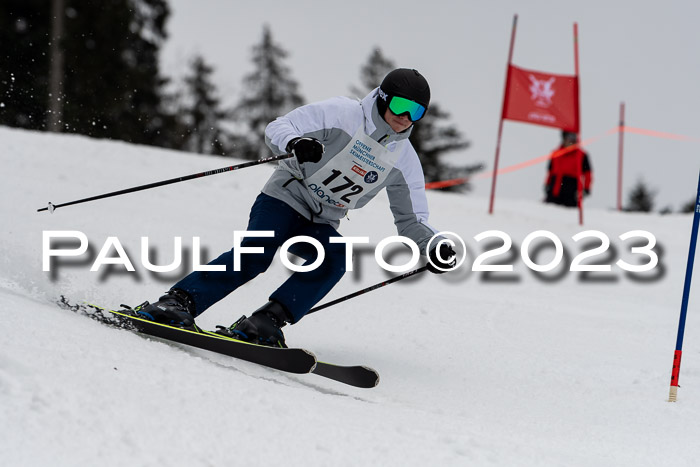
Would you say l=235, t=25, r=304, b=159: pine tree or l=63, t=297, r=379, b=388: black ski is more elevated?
l=235, t=25, r=304, b=159: pine tree

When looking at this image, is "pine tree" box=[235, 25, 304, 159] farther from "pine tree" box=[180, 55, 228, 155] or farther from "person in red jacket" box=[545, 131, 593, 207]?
"person in red jacket" box=[545, 131, 593, 207]

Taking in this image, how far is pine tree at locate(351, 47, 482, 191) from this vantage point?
2784 centimetres

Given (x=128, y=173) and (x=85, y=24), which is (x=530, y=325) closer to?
(x=128, y=173)

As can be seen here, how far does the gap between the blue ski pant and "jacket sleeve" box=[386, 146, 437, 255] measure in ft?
1.23

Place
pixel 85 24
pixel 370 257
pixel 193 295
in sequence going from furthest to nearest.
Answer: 1. pixel 85 24
2. pixel 370 257
3. pixel 193 295

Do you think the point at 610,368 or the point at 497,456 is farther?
the point at 610,368

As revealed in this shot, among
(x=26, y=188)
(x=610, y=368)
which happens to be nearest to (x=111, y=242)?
(x=26, y=188)

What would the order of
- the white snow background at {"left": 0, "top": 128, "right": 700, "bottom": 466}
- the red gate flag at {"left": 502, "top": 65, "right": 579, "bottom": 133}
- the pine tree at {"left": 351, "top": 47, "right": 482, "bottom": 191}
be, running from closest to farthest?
the white snow background at {"left": 0, "top": 128, "right": 700, "bottom": 466} → the red gate flag at {"left": 502, "top": 65, "right": 579, "bottom": 133} → the pine tree at {"left": 351, "top": 47, "right": 482, "bottom": 191}

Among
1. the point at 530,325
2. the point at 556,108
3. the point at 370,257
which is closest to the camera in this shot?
the point at 530,325

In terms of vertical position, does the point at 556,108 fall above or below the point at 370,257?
above

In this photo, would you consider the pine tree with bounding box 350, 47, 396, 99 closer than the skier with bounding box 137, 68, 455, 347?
No

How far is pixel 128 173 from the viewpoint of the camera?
9.05 m

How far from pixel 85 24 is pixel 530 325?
2001cm

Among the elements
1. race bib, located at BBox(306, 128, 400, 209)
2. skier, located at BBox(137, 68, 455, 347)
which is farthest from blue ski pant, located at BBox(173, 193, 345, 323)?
race bib, located at BBox(306, 128, 400, 209)
